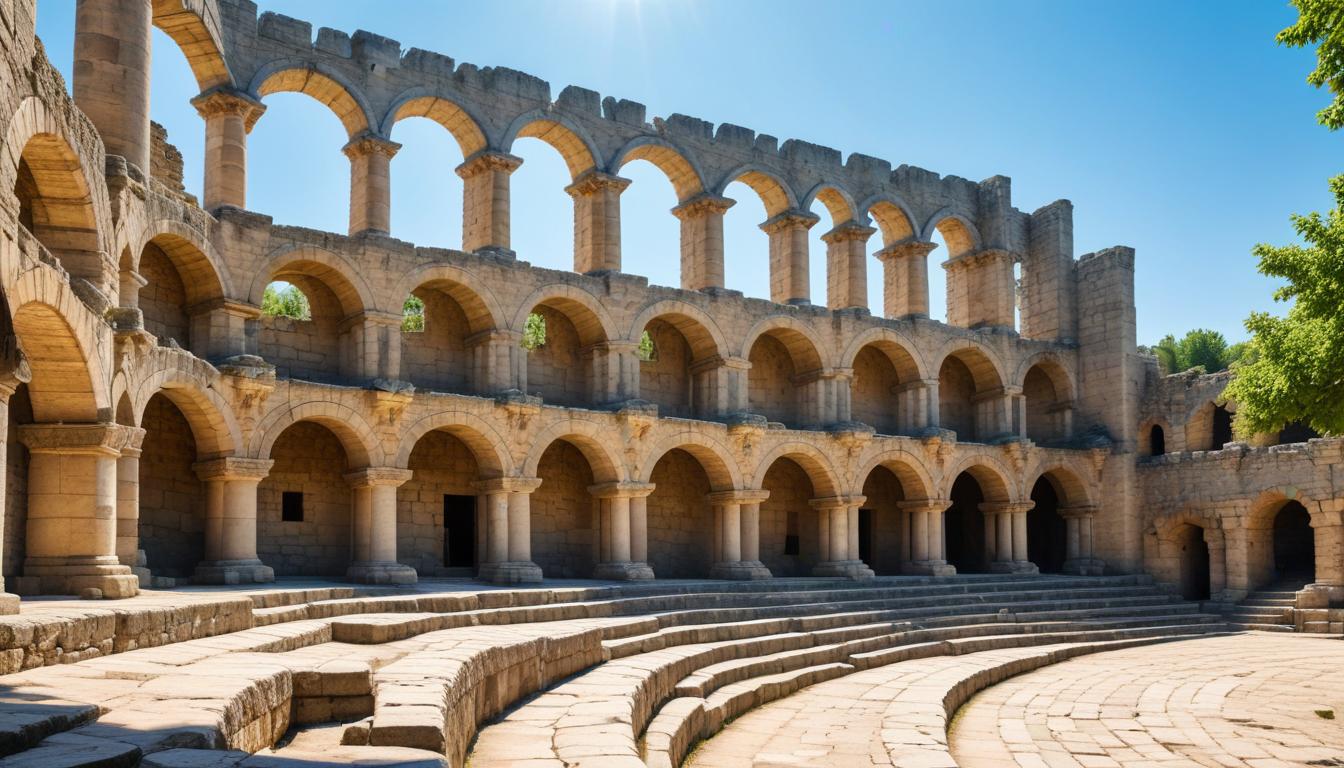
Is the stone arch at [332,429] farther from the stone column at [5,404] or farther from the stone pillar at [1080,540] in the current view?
the stone pillar at [1080,540]

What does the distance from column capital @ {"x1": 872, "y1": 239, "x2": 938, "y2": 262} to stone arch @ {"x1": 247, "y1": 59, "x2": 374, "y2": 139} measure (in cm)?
1471

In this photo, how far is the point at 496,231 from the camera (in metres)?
24.9

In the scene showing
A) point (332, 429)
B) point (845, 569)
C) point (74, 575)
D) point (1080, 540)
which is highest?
point (332, 429)

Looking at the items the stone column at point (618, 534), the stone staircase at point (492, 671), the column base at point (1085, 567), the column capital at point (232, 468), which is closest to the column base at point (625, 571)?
the stone column at point (618, 534)

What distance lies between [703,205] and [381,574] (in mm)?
11959

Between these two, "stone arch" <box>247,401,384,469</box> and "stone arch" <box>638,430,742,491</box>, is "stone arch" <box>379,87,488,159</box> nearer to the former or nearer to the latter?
"stone arch" <box>247,401,384,469</box>

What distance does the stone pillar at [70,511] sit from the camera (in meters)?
13.3

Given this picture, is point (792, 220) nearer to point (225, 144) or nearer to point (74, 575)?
point (225, 144)

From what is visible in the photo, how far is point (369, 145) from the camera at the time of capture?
2353 centimetres

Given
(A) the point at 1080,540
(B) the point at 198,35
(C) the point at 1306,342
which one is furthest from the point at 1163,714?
(B) the point at 198,35

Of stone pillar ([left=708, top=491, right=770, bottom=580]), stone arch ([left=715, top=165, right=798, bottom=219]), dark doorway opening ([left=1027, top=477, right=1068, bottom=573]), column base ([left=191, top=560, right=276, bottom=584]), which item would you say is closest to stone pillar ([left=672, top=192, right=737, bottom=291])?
stone arch ([left=715, top=165, right=798, bottom=219])

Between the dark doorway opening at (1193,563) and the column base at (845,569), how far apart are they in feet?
31.7

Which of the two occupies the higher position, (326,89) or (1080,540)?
(326,89)

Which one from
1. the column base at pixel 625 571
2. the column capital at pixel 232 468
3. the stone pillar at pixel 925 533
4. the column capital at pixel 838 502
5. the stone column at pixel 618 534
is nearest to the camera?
the column capital at pixel 232 468
